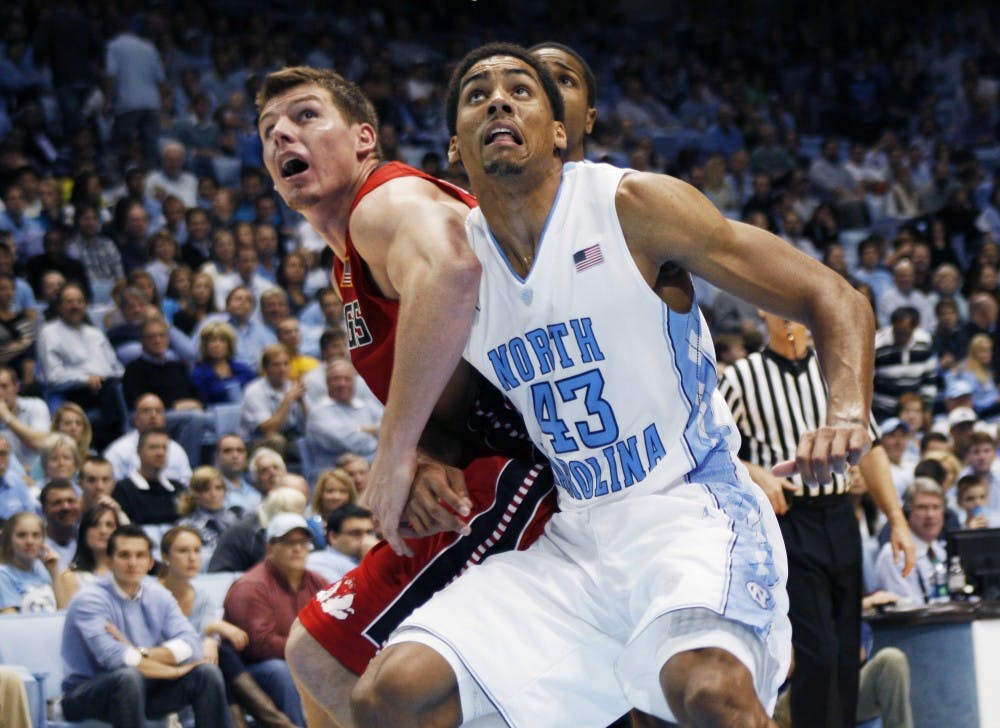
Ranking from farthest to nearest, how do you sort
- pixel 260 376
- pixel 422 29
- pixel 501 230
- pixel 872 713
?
pixel 422 29, pixel 260 376, pixel 872 713, pixel 501 230

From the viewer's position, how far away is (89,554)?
7.16 metres

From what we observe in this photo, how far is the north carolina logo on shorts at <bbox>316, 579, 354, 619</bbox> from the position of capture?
374 cm

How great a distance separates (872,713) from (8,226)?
23.6 feet

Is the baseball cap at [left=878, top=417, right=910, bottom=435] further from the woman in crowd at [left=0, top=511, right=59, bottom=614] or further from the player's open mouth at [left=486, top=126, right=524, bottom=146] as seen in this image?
the player's open mouth at [left=486, top=126, right=524, bottom=146]

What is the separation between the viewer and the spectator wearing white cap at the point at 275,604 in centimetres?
691

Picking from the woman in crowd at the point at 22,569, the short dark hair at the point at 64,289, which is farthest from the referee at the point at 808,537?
the short dark hair at the point at 64,289

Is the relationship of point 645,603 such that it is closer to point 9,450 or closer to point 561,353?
point 561,353

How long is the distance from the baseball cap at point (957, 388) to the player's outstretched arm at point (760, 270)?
8748mm

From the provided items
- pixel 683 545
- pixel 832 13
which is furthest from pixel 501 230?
pixel 832 13

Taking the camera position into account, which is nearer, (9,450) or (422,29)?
(9,450)

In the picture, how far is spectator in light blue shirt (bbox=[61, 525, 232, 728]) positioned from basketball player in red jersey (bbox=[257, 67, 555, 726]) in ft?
8.86

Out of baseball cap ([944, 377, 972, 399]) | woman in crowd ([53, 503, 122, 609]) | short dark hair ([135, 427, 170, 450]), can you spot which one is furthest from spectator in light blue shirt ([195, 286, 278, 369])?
baseball cap ([944, 377, 972, 399])

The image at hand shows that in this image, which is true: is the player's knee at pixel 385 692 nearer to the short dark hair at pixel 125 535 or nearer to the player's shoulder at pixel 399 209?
the player's shoulder at pixel 399 209

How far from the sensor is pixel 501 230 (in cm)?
343
